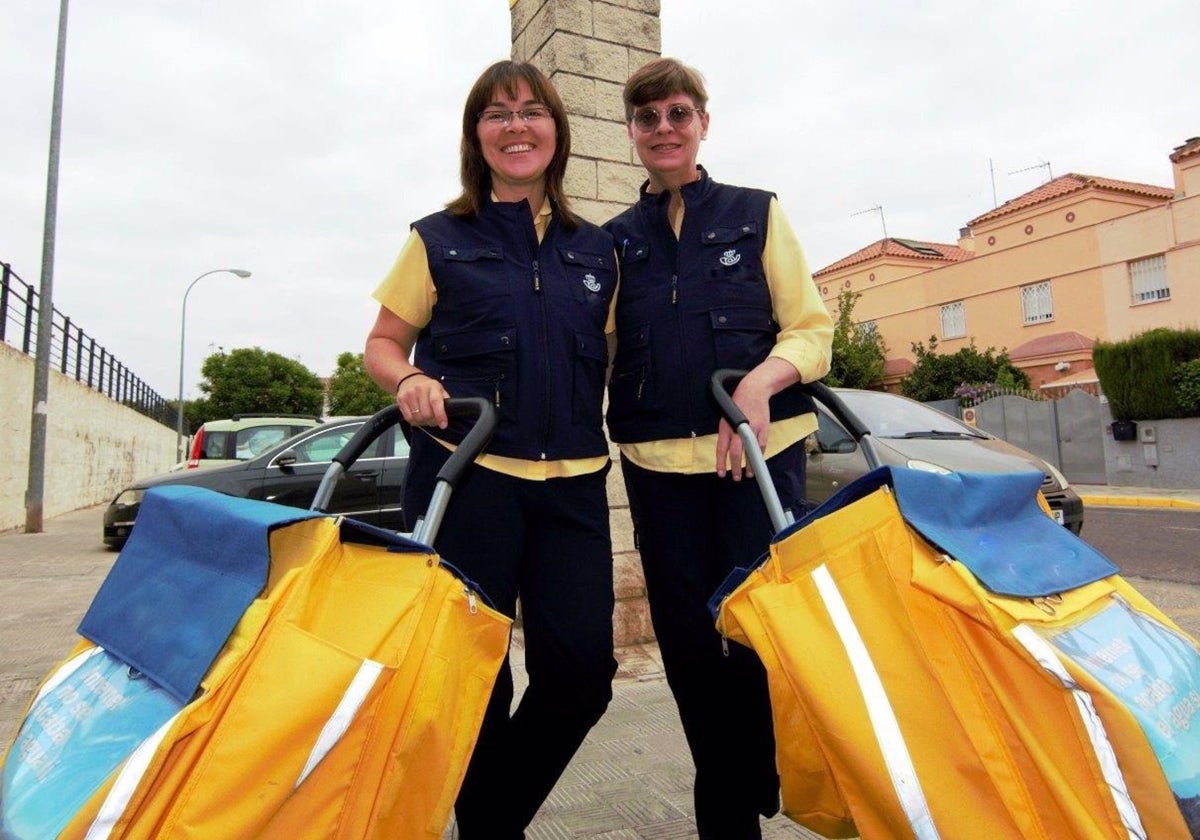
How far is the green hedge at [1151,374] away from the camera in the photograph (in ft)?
47.8

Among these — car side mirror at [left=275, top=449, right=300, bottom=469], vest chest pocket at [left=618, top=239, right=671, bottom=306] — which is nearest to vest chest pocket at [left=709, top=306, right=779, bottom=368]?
vest chest pocket at [left=618, top=239, right=671, bottom=306]

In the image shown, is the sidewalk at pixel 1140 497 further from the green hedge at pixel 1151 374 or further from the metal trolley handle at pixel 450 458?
the metal trolley handle at pixel 450 458

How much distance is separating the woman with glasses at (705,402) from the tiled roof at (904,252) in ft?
99.8

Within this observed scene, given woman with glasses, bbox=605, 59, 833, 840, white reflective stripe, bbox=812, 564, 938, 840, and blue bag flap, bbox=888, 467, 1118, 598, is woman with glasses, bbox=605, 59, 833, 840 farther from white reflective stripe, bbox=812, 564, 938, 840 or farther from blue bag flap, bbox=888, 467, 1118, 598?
white reflective stripe, bbox=812, 564, 938, 840

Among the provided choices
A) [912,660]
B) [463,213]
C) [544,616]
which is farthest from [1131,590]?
[463,213]

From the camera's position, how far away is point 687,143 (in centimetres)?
204

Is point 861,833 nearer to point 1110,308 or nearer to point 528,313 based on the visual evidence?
point 528,313

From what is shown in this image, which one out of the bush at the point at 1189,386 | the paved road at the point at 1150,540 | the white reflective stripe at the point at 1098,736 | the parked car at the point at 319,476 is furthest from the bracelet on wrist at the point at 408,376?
the bush at the point at 1189,386

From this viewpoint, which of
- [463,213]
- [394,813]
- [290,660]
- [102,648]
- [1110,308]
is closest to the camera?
[290,660]

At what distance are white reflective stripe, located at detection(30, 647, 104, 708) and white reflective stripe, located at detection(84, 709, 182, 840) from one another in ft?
1.40

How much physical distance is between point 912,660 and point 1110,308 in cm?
2691

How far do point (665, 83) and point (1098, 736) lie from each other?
5.59 ft

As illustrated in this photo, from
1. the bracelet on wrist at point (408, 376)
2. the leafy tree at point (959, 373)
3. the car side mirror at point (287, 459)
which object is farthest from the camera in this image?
the leafy tree at point (959, 373)

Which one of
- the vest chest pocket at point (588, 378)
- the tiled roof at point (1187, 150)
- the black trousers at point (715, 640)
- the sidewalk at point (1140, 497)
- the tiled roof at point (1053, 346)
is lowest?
the sidewalk at point (1140, 497)
